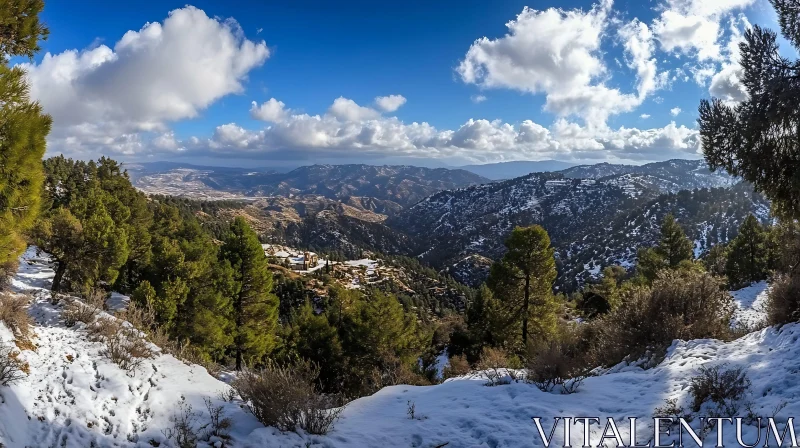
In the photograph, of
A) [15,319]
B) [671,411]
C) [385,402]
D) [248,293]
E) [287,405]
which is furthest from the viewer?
[248,293]

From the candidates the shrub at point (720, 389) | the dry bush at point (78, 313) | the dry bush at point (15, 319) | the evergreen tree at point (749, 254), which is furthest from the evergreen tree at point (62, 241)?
the evergreen tree at point (749, 254)

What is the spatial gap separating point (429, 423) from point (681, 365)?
5.74m

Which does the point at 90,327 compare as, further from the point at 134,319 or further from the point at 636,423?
the point at 636,423

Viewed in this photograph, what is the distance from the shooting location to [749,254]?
34.8 meters

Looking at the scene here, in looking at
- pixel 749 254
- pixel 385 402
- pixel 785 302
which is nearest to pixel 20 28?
pixel 385 402

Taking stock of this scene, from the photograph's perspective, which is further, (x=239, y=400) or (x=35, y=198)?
(x=239, y=400)

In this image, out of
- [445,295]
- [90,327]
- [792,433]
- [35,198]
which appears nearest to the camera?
[792,433]

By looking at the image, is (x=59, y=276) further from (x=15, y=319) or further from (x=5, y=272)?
(x=15, y=319)

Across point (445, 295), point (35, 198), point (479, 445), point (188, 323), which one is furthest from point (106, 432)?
point (445, 295)

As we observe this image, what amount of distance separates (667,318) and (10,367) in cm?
1463

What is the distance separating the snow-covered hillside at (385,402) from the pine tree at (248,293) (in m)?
11.0

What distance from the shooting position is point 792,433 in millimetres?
4773

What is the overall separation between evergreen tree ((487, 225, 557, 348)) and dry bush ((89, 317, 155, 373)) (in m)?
15.5

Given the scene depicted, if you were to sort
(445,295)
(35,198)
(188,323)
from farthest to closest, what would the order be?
1. (445,295)
2. (188,323)
3. (35,198)
